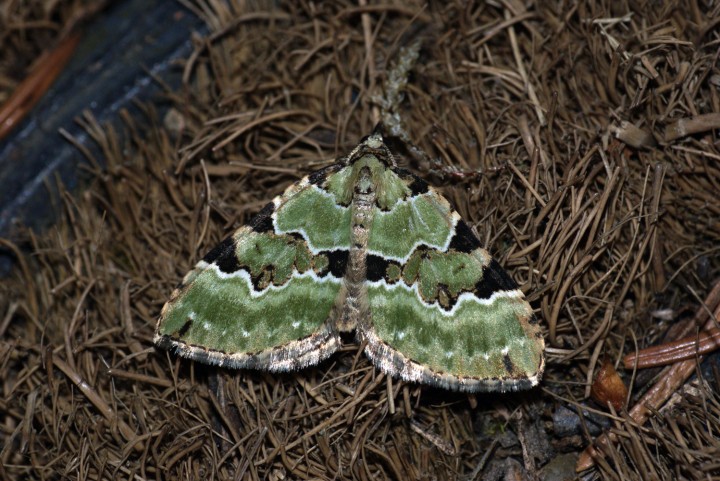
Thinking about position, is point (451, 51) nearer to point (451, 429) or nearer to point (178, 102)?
point (178, 102)

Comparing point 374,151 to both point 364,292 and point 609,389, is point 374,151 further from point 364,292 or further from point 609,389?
point 609,389

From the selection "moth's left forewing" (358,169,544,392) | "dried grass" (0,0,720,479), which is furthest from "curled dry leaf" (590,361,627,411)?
"moth's left forewing" (358,169,544,392)

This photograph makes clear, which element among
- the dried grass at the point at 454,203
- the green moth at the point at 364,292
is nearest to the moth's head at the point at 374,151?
the green moth at the point at 364,292

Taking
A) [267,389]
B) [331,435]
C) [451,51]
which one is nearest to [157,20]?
[451,51]

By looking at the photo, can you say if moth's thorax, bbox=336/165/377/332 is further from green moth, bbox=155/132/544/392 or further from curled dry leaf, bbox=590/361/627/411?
curled dry leaf, bbox=590/361/627/411

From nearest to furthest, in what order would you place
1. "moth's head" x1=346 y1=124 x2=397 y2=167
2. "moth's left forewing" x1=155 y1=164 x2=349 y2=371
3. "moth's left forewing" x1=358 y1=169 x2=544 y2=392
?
"moth's left forewing" x1=358 y1=169 x2=544 y2=392
"moth's left forewing" x1=155 y1=164 x2=349 y2=371
"moth's head" x1=346 y1=124 x2=397 y2=167

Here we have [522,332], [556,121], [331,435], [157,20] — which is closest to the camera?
[522,332]
